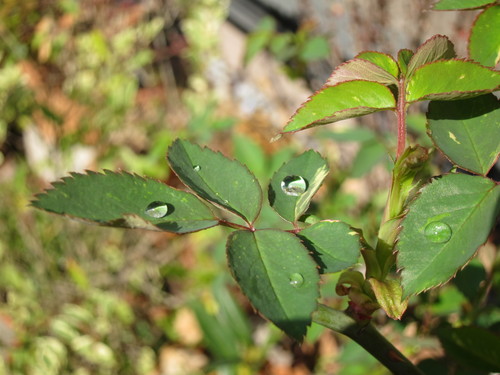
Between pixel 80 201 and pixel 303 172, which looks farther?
pixel 303 172

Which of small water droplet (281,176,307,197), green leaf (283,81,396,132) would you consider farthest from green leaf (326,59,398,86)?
small water droplet (281,176,307,197)

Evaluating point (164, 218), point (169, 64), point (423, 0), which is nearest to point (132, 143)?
point (169, 64)

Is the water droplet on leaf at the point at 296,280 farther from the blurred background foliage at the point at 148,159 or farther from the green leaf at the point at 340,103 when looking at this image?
the blurred background foliage at the point at 148,159

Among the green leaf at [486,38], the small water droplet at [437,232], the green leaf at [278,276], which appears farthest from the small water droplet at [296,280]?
the green leaf at [486,38]

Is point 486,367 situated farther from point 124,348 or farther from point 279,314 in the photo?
point 124,348

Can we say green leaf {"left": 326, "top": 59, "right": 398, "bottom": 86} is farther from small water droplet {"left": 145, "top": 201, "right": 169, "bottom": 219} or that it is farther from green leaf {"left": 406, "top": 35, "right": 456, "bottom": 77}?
small water droplet {"left": 145, "top": 201, "right": 169, "bottom": 219}

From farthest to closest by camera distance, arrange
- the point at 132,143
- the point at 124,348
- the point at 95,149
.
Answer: the point at 132,143
the point at 95,149
the point at 124,348
